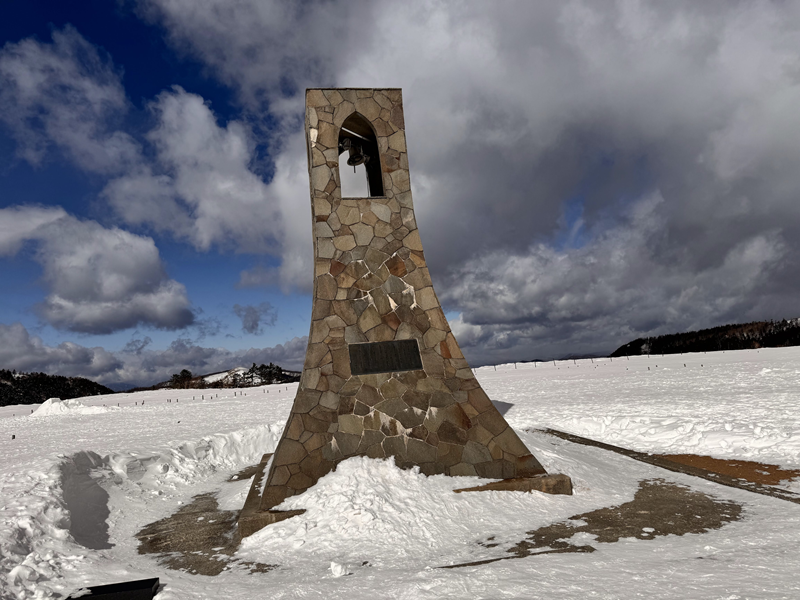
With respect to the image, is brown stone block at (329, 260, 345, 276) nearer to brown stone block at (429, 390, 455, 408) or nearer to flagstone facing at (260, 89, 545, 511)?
flagstone facing at (260, 89, 545, 511)

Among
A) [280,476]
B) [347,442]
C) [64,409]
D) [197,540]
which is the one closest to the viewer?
[197,540]

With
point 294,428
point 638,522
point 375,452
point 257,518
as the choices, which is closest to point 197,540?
point 257,518

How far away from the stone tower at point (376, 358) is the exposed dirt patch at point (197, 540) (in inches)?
31.9

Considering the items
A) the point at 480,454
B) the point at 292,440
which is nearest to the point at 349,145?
the point at 292,440

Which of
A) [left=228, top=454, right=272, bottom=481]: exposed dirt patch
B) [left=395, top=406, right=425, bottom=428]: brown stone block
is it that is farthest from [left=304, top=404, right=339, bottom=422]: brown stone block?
[left=228, top=454, right=272, bottom=481]: exposed dirt patch

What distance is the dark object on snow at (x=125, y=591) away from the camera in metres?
4.39

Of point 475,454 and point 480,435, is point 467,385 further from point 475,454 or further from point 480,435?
point 475,454

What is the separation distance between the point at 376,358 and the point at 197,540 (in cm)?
371

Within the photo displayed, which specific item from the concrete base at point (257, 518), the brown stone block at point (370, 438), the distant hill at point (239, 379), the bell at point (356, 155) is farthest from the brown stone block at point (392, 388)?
the distant hill at point (239, 379)

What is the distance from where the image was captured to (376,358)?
7.86m

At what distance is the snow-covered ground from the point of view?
4414 mm

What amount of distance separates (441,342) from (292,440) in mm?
2929

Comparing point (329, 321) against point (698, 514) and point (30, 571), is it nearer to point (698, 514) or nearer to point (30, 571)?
point (30, 571)

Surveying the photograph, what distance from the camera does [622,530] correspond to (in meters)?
6.02
